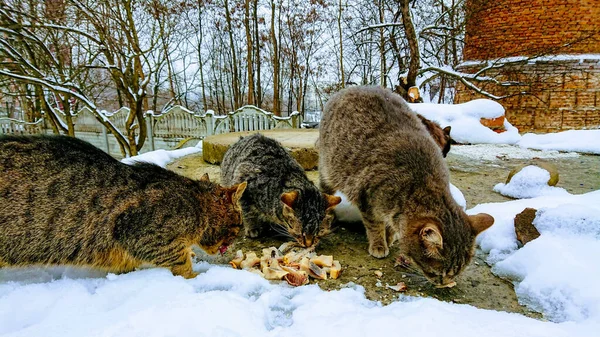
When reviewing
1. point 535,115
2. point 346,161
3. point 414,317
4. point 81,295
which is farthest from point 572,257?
point 535,115

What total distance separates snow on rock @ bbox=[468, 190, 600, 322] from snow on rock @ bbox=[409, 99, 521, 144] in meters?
5.52

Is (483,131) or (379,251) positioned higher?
(483,131)

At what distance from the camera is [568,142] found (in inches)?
295

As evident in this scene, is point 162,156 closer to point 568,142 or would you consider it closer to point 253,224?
point 253,224

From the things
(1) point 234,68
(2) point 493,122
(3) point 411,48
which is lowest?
(2) point 493,122

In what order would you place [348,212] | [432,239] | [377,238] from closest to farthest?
[432,239], [377,238], [348,212]

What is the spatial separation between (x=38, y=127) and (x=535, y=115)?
18975mm

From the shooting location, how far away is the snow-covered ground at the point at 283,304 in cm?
157

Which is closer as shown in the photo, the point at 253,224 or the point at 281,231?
the point at 281,231

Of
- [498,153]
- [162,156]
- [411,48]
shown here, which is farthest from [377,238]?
[411,48]

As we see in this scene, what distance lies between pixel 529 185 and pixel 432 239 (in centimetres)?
284

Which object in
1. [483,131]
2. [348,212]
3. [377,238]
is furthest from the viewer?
[483,131]

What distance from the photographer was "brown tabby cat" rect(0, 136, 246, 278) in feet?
5.93

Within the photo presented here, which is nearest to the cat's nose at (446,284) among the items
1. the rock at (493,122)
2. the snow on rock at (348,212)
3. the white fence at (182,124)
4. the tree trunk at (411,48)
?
the snow on rock at (348,212)
